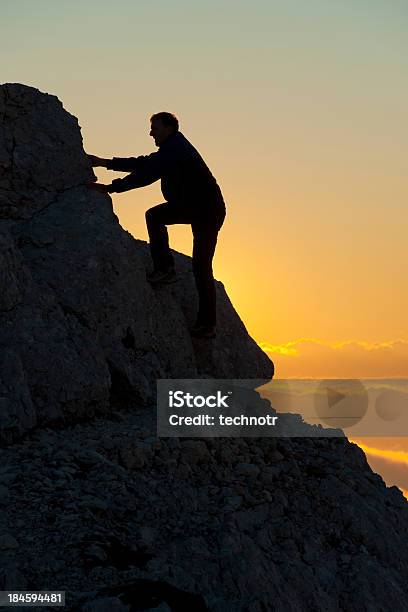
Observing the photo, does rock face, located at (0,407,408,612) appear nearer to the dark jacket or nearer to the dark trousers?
the dark trousers

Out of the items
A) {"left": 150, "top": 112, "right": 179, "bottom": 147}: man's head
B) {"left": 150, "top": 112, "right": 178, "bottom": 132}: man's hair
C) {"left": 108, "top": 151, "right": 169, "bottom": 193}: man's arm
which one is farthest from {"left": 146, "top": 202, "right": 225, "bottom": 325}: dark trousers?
{"left": 150, "top": 112, "right": 178, "bottom": 132}: man's hair

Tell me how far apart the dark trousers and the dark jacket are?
13 cm

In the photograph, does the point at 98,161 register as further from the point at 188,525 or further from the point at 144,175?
the point at 188,525

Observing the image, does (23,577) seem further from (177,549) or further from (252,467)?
(252,467)

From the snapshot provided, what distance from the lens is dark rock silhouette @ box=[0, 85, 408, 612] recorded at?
7.45 metres

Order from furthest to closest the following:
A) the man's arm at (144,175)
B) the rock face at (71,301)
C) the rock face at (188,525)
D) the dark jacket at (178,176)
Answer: the dark jacket at (178,176), the man's arm at (144,175), the rock face at (71,301), the rock face at (188,525)

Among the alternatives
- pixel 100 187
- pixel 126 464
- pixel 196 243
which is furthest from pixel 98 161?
pixel 126 464

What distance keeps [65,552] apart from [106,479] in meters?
1.15

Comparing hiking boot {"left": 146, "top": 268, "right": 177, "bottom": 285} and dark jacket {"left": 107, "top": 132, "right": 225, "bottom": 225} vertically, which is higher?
dark jacket {"left": 107, "top": 132, "right": 225, "bottom": 225}

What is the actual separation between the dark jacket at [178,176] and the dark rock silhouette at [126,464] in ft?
2.01

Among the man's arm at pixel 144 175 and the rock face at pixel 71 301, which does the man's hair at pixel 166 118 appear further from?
the rock face at pixel 71 301

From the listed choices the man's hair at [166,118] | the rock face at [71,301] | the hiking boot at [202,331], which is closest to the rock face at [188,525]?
the rock face at [71,301]

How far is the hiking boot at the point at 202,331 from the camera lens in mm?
13078

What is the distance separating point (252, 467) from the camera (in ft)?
32.0
